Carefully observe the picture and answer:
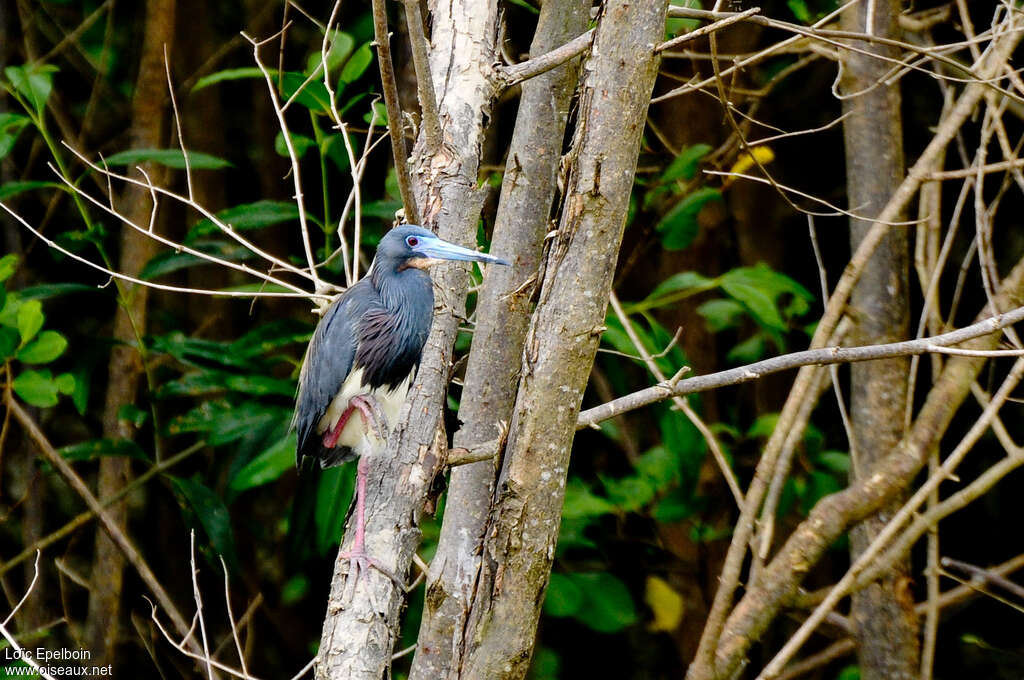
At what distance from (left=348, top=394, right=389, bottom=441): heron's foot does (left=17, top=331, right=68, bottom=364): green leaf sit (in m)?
1.10

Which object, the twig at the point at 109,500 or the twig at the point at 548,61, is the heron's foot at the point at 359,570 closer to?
the twig at the point at 548,61

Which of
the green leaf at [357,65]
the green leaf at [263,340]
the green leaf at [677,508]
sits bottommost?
the green leaf at [677,508]

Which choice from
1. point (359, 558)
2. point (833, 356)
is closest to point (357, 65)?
point (359, 558)

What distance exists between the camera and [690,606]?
4.49 meters

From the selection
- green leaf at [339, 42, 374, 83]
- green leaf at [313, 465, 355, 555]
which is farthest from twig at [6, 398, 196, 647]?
green leaf at [339, 42, 374, 83]

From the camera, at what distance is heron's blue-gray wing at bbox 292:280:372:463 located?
8.92ft

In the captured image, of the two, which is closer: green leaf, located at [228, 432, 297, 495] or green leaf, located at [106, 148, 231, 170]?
green leaf, located at [228, 432, 297, 495]

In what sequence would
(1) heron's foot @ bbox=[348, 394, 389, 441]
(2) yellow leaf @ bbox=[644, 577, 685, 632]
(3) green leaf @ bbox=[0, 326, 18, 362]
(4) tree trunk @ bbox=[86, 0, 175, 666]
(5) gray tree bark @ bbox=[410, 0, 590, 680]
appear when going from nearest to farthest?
(5) gray tree bark @ bbox=[410, 0, 590, 680]
(1) heron's foot @ bbox=[348, 394, 389, 441]
(3) green leaf @ bbox=[0, 326, 18, 362]
(4) tree trunk @ bbox=[86, 0, 175, 666]
(2) yellow leaf @ bbox=[644, 577, 685, 632]

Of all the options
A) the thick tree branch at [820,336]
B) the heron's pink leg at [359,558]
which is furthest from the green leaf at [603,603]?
the heron's pink leg at [359,558]

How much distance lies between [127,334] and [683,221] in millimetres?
2395

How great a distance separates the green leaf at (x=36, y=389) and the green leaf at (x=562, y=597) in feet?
5.68

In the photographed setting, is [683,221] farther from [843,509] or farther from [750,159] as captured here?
[843,509]

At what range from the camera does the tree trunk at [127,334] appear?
167 inches

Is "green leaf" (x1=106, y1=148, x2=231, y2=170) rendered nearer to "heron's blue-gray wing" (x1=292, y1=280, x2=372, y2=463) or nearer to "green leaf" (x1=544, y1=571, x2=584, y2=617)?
"heron's blue-gray wing" (x1=292, y1=280, x2=372, y2=463)
